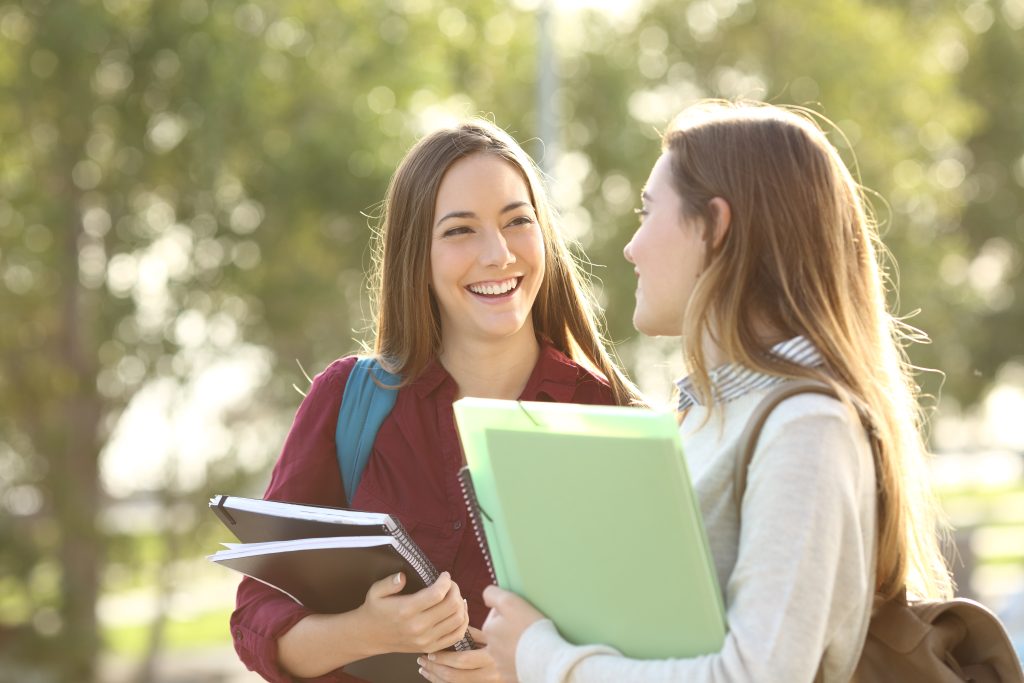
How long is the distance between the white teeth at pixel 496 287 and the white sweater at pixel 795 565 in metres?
1.12

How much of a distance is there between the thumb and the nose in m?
0.77

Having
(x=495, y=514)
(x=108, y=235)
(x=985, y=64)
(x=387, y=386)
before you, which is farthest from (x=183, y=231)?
(x=985, y=64)

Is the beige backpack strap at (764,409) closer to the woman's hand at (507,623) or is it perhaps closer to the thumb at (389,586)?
the woman's hand at (507,623)

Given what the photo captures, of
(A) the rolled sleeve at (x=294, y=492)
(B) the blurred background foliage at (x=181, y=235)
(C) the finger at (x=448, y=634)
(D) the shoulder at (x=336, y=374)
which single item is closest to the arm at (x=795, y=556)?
(C) the finger at (x=448, y=634)

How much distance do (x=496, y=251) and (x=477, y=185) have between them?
170mm

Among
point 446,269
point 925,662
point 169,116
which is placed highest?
point 169,116

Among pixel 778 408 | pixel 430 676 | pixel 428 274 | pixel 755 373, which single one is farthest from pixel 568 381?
pixel 778 408

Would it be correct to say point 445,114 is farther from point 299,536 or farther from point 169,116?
point 299,536

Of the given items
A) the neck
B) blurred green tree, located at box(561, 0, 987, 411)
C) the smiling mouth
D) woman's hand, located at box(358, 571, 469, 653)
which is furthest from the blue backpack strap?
blurred green tree, located at box(561, 0, 987, 411)

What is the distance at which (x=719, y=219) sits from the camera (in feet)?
6.77

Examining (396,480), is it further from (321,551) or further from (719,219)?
(719,219)

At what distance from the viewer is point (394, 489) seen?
2.99 meters

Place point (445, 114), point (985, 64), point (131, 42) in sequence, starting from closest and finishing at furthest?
point (131, 42) < point (445, 114) < point (985, 64)

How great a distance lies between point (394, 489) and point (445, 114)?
13904mm
